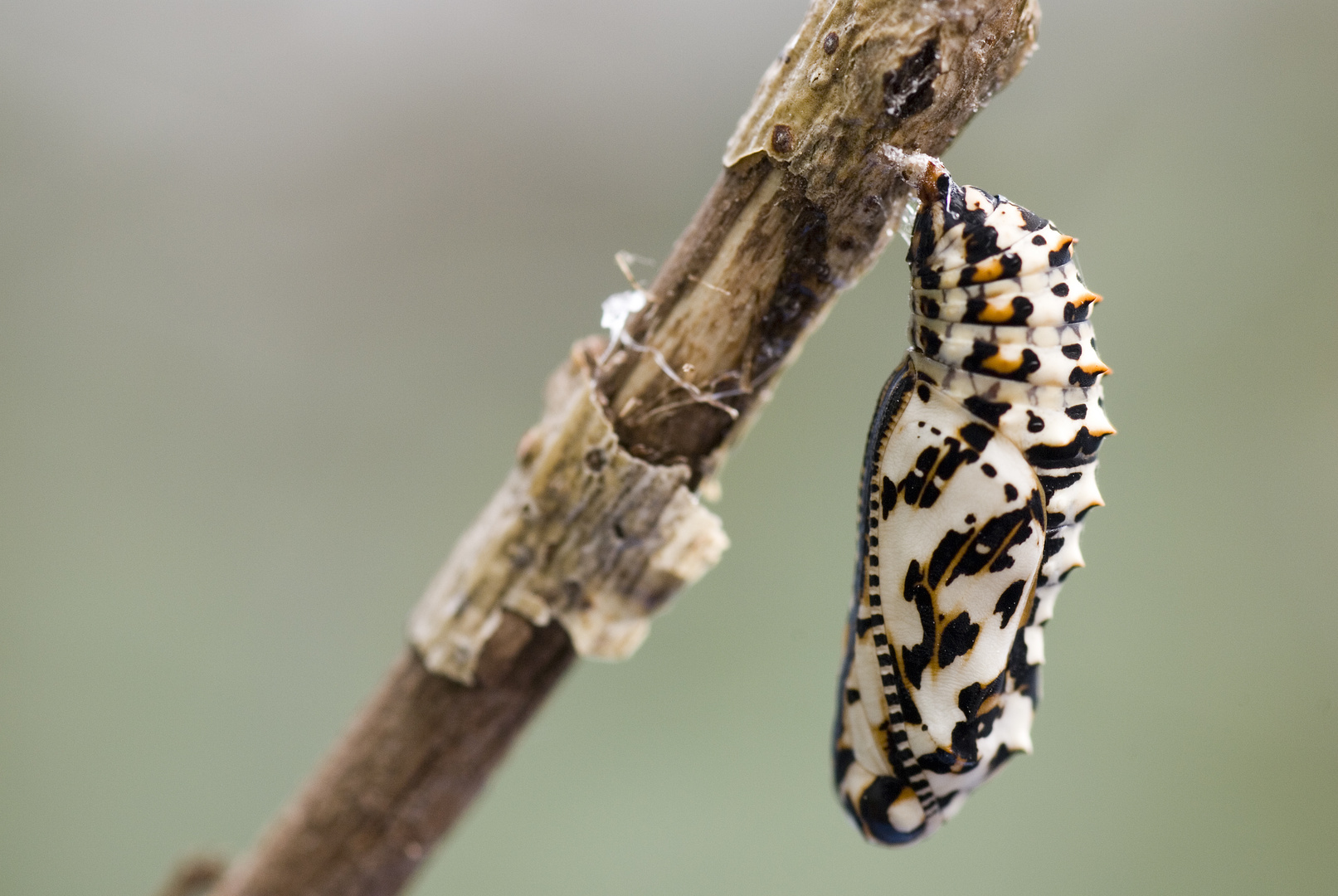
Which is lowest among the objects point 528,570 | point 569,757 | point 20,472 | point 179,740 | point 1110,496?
point 179,740

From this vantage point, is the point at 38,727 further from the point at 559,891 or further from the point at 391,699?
Result: the point at 391,699

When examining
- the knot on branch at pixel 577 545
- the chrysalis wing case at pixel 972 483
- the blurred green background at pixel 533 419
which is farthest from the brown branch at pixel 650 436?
the blurred green background at pixel 533 419

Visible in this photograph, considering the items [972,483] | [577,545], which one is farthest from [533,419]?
[972,483]

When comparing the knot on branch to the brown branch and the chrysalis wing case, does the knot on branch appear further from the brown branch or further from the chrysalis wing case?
the chrysalis wing case

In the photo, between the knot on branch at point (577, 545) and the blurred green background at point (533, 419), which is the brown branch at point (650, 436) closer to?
the knot on branch at point (577, 545)

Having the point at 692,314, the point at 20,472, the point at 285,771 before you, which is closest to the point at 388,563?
the point at 285,771
